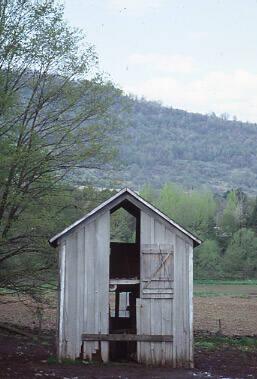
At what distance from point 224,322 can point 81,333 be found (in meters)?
18.5

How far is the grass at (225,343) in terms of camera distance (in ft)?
81.4

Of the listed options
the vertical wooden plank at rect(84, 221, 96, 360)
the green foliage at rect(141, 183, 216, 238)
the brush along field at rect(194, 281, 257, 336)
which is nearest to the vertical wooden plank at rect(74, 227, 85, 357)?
the vertical wooden plank at rect(84, 221, 96, 360)

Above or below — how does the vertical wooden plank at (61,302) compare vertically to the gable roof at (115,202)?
below

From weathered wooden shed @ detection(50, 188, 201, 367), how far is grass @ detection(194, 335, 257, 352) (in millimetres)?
5257

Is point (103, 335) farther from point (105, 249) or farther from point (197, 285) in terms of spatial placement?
point (197, 285)

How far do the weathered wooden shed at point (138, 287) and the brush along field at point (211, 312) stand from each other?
4.93m

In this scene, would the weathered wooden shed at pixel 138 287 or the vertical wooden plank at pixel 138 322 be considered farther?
the vertical wooden plank at pixel 138 322

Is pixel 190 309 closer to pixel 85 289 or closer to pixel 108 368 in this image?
pixel 108 368

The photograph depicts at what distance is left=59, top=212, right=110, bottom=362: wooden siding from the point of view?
751 inches

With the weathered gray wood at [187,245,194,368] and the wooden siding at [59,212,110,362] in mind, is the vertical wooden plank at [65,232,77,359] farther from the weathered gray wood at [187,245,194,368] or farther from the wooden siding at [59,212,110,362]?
the weathered gray wood at [187,245,194,368]

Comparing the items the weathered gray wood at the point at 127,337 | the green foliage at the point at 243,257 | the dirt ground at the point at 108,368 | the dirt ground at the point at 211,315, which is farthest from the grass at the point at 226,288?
the weathered gray wood at the point at 127,337

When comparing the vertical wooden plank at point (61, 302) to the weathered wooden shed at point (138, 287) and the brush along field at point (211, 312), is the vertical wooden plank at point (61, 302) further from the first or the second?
the brush along field at point (211, 312)

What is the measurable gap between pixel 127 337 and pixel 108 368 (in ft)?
4.24

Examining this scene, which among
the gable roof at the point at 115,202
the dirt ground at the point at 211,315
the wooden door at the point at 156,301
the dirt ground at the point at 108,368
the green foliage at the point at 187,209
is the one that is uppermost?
the green foliage at the point at 187,209
